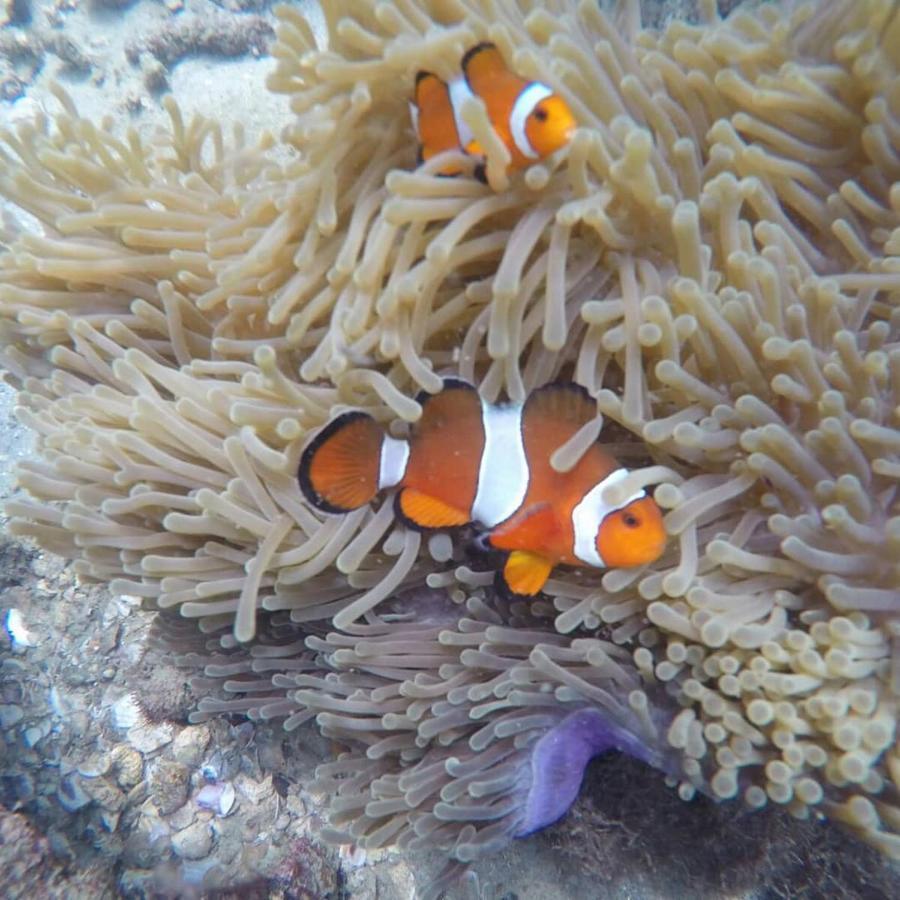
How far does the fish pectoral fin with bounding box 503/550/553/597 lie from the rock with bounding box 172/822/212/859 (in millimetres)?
1306

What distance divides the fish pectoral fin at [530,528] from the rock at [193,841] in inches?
53.3

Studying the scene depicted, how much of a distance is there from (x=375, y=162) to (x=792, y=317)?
825mm

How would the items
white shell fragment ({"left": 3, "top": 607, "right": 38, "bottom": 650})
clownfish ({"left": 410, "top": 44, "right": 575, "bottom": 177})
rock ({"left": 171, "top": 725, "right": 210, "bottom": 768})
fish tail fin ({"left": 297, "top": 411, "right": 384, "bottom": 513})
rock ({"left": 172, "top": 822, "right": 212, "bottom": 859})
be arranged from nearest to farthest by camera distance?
1. clownfish ({"left": 410, "top": 44, "right": 575, "bottom": 177})
2. fish tail fin ({"left": 297, "top": 411, "right": 384, "bottom": 513})
3. rock ({"left": 172, "top": 822, "right": 212, "bottom": 859})
4. rock ({"left": 171, "top": 725, "right": 210, "bottom": 768})
5. white shell fragment ({"left": 3, "top": 607, "right": 38, "bottom": 650})

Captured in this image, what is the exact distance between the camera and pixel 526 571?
4.66ft

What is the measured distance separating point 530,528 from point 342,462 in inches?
14.2

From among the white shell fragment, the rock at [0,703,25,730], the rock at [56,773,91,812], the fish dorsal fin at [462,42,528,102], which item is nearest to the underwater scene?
the fish dorsal fin at [462,42,528,102]

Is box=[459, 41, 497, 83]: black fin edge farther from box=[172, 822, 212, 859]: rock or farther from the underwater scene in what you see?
box=[172, 822, 212, 859]: rock

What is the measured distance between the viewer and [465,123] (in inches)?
50.9

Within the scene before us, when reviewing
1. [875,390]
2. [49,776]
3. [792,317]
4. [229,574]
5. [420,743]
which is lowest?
[49,776]

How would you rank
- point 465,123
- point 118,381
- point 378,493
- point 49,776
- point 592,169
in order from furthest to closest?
1. point 49,776
2. point 118,381
3. point 378,493
4. point 592,169
5. point 465,123

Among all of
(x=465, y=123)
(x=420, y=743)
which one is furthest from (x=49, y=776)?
(x=465, y=123)

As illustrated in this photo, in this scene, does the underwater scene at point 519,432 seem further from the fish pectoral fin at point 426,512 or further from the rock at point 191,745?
the rock at point 191,745

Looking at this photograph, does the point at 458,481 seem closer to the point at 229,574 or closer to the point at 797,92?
the point at 229,574

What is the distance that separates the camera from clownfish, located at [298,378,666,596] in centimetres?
138
